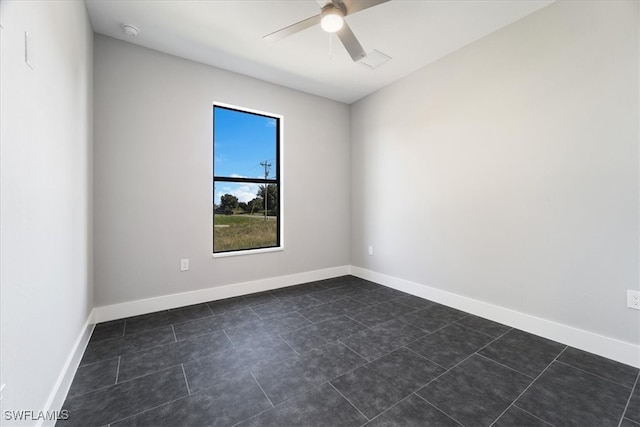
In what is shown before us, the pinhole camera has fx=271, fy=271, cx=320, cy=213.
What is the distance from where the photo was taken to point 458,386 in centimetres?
166

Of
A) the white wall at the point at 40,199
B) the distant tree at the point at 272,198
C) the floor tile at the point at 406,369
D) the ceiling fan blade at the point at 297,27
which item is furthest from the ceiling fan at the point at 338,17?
the floor tile at the point at 406,369

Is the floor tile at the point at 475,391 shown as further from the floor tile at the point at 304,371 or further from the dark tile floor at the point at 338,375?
the floor tile at the point at 304,371

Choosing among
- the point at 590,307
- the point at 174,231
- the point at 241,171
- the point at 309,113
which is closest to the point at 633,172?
the point at 590,307

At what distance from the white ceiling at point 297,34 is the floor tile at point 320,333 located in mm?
2742

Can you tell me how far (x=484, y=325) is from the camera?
252 centimetres

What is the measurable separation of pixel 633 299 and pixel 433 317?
4.60 feet

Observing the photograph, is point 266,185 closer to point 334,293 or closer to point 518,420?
point 334,293

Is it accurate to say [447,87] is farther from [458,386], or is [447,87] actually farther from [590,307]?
[458,386]

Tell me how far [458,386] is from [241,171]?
316cm

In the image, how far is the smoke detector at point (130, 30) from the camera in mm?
2459

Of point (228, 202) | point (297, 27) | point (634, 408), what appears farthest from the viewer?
point (228, 202)

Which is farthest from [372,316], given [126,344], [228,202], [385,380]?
[228,202]

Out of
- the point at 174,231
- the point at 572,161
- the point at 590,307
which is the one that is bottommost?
the point at 590,307

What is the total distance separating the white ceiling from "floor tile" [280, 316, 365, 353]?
9.00 feet
